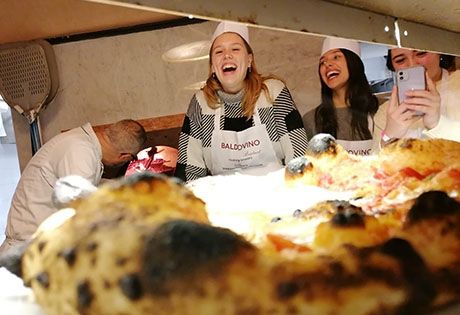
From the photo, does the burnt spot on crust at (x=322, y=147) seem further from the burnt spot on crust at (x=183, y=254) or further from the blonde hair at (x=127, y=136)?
the blonde hair at (x=127, y=136)

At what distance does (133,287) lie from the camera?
40 centimetres

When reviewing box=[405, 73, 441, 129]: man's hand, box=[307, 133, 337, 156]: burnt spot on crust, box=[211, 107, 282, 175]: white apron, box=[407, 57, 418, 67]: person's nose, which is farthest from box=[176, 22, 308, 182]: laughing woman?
box=[307, 133, 337, 156]: burnt spot on crust

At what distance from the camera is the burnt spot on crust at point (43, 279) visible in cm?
46

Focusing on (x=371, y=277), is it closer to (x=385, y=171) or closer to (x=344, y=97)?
(x=385, y=171)

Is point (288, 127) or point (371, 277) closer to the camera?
point (371, 277)

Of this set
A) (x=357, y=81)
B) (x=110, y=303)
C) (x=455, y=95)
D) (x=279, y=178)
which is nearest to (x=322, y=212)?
(x=110, y=303)

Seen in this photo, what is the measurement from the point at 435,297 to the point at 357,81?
1700 mm

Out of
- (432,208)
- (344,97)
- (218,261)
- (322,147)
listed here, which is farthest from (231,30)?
(218,261)

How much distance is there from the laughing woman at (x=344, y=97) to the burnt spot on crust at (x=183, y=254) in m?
1.55

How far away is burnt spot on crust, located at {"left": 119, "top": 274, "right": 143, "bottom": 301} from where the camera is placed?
398 millimetres

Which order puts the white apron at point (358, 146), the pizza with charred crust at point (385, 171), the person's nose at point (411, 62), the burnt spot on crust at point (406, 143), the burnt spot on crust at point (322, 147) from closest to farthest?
the pizza with charred crust at point (385, 171) → the burnt spot on crust at point (406, 143) → the burnt spot on crust at point (322, 147) → the person's nose at point (411, 62) → the white apron at point (358, 146)

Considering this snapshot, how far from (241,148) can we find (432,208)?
1307 mm

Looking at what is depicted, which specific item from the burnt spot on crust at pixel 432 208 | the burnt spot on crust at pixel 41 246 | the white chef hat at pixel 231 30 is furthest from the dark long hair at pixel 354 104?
the burnt spot on crust at pixel 41 246

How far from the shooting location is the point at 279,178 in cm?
113
